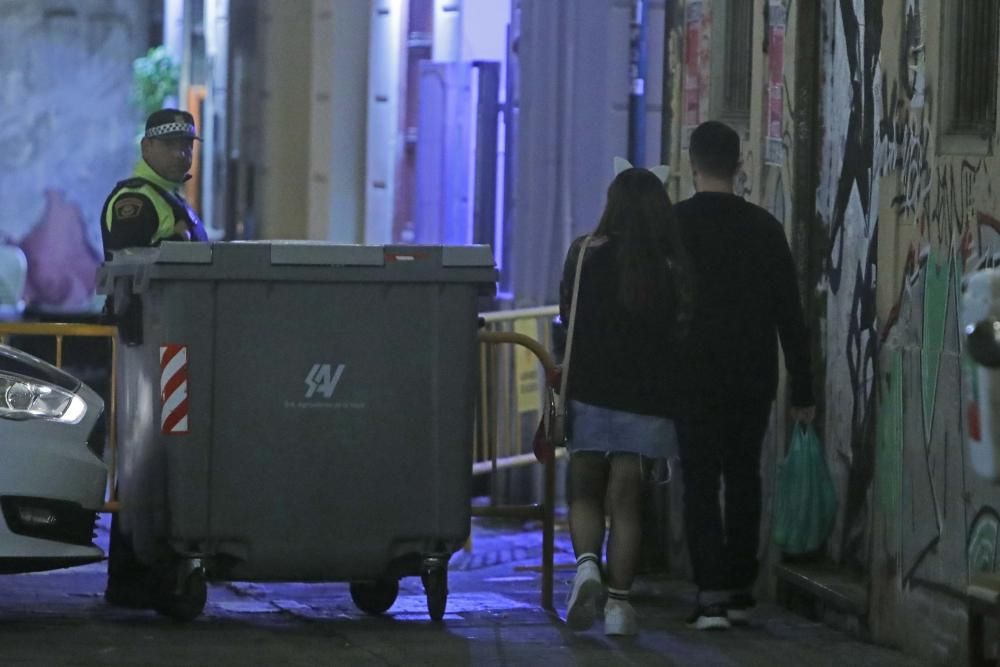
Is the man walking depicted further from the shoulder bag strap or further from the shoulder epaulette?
the shoulder epaulette

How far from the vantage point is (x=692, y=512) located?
8.41 m

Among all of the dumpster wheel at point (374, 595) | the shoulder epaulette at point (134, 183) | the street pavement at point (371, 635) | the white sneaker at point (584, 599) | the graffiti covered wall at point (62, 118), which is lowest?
the street pavement at point (371, 635)

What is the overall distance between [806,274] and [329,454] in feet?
7.50

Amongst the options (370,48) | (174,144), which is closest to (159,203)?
(174,144)

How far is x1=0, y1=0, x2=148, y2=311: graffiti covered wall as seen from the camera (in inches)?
1451

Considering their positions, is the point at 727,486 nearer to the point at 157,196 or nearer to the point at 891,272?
the point at 891,272

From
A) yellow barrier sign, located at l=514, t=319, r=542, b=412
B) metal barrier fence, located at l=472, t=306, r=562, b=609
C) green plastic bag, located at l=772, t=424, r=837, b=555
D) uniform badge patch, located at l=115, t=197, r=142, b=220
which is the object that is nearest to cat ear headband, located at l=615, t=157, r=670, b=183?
green plastic bag, located at l=772, t=424, r=837, b=555

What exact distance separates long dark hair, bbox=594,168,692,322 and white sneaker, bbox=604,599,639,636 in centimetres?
99

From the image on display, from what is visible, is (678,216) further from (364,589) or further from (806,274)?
(364,589)

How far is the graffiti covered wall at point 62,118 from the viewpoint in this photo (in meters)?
36.8

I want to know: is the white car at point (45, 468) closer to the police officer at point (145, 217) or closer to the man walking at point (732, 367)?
the police officer at point (145, 217)

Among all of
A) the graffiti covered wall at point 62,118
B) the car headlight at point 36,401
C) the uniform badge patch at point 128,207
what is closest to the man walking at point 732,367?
the uniform badge patch at point 128,207

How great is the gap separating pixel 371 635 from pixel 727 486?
1396mm

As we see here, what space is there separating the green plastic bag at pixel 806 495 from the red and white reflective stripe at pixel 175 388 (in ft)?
7.06
